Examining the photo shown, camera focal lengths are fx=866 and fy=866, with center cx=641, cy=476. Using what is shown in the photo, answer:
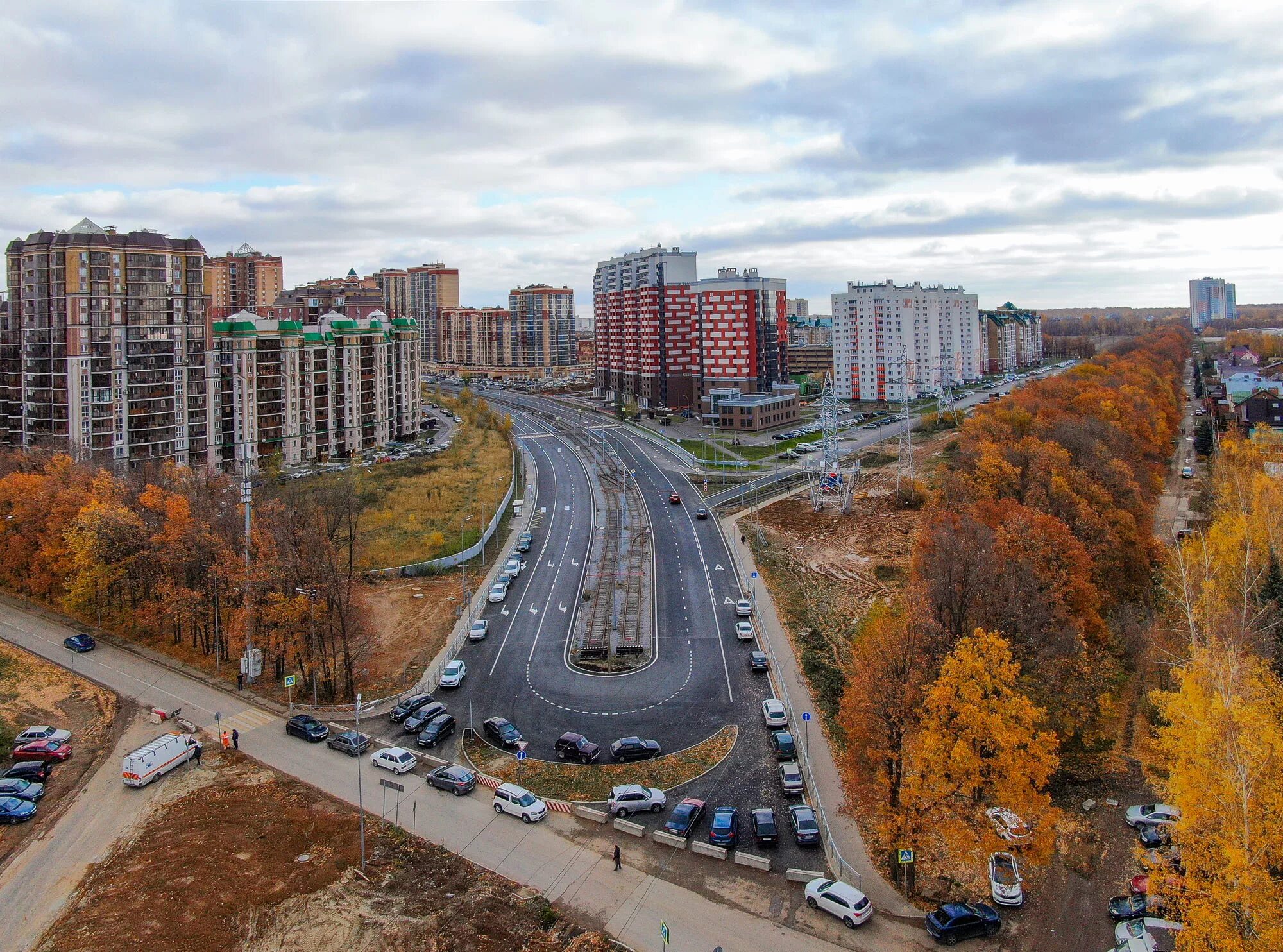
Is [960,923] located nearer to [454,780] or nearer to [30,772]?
[454,780]

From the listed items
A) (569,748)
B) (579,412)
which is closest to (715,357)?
(579,412)

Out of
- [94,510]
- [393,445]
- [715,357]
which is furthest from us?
[715,357]

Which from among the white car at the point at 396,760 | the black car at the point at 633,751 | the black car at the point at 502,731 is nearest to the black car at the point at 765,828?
the black car at the point at 633,751

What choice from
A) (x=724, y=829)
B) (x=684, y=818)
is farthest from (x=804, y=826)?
(x=684, y=818)

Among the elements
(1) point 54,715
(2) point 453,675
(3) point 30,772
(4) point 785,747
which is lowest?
(3) point 30,772

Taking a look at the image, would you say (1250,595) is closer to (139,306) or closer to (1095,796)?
(1095,796)

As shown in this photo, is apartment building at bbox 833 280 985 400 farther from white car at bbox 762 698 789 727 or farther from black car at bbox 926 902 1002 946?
black car at bbox 926 902 1002 946
